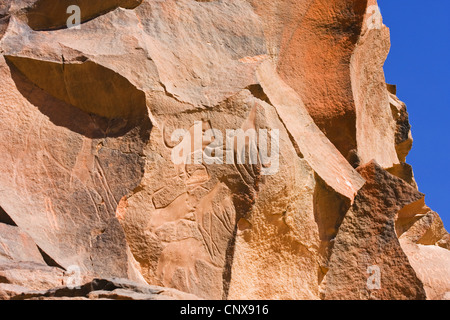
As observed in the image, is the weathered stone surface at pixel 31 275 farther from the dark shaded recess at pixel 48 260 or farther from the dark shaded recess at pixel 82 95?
the dark shaded recess at pixel 82 95

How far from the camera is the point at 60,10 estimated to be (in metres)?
6.52

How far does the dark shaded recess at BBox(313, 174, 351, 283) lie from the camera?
245 inches

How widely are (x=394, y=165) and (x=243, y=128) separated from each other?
8.41 ft

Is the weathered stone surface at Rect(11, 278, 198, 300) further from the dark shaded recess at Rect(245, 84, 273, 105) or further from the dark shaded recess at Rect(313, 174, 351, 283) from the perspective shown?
the dark shaded recess at Rect(245, 84, 273, 105)

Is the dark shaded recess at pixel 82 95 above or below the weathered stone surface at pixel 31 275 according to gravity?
above

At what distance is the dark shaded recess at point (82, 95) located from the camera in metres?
5.95

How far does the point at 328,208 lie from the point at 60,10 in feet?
8.99

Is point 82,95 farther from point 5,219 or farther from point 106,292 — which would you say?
point 106,292

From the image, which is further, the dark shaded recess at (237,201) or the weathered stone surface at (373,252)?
the weathered stone surface at (373,252)

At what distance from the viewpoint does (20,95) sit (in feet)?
19.5

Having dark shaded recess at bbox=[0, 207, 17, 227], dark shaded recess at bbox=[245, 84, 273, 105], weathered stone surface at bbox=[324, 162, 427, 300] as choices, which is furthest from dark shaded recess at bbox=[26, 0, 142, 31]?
weathered stone surface at bbox=[324, 162, 427, 300]

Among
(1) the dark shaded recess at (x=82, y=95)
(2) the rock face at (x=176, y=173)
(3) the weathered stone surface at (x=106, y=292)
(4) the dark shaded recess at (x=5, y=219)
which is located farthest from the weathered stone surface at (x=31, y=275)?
(1) the dark shaded recess at (x=82, y=95)

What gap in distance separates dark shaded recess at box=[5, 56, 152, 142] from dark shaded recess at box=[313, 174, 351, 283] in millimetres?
1521

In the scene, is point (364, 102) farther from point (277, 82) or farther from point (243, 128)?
point (243, 128)
